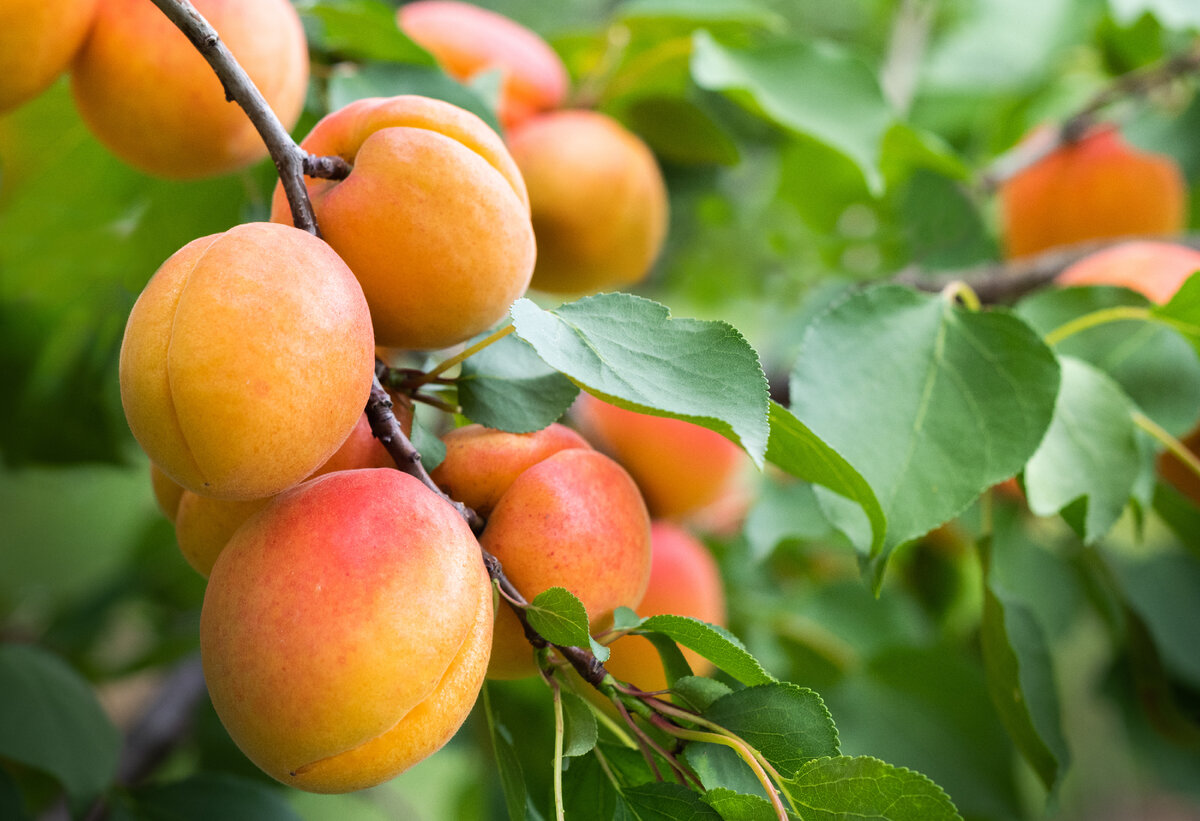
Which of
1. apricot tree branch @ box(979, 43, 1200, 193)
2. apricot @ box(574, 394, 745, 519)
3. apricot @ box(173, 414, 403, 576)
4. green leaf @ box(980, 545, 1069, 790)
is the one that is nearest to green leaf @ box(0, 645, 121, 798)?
apricot @ box(173, 414, 403, 576)

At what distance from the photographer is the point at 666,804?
10.2 inches

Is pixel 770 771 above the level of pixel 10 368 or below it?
above

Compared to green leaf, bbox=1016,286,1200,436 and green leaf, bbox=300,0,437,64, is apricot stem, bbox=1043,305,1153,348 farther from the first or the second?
green leaf, bbox=300,0,437,64

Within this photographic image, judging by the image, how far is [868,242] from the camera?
0.72 m

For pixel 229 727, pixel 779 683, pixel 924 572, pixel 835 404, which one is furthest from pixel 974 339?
pixel 924 572

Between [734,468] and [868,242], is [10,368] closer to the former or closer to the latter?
[734,468]

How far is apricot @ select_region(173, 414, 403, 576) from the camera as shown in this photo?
0.27m

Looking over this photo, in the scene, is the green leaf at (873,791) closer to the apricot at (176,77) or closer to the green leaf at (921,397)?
the green leaf at (921,397)

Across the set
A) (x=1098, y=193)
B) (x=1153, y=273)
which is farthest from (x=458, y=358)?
(x=1098, y=193)

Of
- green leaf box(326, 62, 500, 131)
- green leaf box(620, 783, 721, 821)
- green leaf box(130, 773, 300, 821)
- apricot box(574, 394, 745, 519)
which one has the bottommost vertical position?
green leaf box(130, 773, 300, 821)

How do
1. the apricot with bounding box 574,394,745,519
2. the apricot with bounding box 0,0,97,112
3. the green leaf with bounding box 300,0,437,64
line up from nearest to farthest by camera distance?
the apricot with bounding box 0,0,97,112, the green leaf with bounding box 300,0,437,64, the apricot with bounding box 574,394,745,519

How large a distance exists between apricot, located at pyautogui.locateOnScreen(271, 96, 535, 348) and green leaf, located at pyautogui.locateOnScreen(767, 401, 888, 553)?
0.09 meters

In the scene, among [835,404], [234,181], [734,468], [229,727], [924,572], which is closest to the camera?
[229,727]

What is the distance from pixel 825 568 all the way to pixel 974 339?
0.54 m
